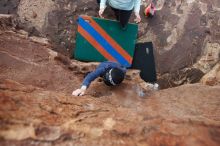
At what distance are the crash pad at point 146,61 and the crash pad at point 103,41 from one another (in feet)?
0.37

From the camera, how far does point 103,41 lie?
4.25 metres

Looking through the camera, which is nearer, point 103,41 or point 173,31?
point 103,41

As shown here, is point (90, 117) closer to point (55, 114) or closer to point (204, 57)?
point (55, 114)

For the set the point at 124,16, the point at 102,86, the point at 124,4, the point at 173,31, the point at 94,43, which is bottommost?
the point at 102,86

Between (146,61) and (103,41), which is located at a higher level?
(103,41)

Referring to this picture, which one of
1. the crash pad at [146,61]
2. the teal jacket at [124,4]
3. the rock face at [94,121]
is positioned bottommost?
the crash pad at [146,61]

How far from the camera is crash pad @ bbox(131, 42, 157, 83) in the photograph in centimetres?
436

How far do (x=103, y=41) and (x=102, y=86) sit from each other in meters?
1.06

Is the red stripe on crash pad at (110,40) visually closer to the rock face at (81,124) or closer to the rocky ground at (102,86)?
the rocky ground at (102,86)

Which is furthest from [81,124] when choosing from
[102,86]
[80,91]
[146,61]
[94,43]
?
[146,61]

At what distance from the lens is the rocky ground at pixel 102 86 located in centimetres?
183

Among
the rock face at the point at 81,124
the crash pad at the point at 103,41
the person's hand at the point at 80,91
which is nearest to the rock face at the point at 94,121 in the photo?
the rock face at the point at 81,124

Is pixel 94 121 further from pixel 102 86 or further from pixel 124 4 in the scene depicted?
pixel 124 4

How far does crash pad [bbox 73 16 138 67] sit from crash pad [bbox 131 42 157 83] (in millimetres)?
114
